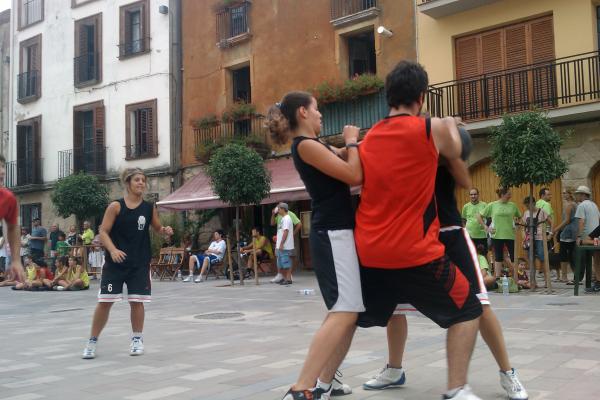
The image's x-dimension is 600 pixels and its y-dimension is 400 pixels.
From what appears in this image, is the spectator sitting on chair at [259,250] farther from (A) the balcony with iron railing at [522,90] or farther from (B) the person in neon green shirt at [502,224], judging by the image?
(B) the person in neon green shirt at [502,224]

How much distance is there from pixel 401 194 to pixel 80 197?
2069 cm

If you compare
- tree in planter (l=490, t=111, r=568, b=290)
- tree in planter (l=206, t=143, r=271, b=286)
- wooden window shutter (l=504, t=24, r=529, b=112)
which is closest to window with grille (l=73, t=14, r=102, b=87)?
tree in planter (l=206, t=143, r=271, b=286)

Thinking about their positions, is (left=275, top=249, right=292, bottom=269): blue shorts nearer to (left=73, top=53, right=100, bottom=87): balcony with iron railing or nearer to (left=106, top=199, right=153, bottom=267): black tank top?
(left=106, top=199, right=153, bottom=267): black tank top

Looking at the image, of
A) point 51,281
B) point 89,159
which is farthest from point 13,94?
point 51,281

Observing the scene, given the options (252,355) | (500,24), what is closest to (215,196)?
(500,24)

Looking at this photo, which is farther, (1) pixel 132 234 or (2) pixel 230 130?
(2) pixel 230 130

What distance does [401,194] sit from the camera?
11.2ft

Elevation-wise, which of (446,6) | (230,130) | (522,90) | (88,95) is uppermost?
(88,95)

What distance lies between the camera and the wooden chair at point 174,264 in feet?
62.3

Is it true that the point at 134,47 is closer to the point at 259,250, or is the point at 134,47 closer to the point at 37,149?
the point at 37,149

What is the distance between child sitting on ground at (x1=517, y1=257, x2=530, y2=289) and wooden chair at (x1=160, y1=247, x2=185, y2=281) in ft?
32.9

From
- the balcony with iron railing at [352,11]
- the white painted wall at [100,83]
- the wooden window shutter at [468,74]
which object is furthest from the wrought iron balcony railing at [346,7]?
the white painted wall at [100,83]

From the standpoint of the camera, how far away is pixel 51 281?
16656mm

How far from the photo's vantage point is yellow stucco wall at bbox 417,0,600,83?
15.6 metres
